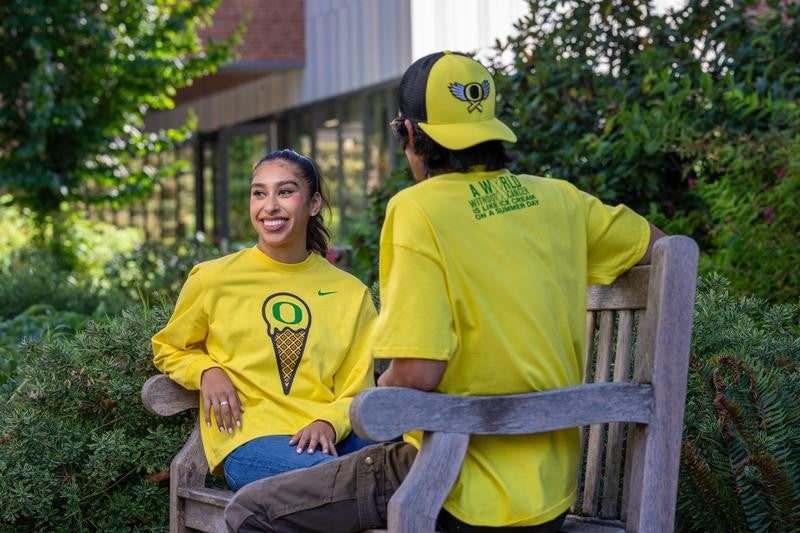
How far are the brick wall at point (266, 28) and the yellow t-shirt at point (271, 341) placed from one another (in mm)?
16521

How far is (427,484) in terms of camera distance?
2.60 m

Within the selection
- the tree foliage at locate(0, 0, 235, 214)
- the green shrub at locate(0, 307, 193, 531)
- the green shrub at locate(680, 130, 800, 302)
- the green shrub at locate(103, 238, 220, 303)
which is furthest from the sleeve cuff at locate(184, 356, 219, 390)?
the tree foliage at locate(0, 0, 235, 214)

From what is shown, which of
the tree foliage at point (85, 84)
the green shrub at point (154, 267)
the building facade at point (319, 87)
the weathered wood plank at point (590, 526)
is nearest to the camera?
the weathered wood plank at point (590, 526)

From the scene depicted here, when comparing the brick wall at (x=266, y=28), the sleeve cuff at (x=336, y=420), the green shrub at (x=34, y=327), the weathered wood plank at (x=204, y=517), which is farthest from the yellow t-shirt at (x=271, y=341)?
the brick wall at (x=266, y=28)

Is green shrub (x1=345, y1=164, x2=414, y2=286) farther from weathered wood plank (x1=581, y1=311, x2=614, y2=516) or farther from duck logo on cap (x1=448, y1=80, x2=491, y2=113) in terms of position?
duck logo on cap (x1=448, y1=80, x2=491, y2=113)

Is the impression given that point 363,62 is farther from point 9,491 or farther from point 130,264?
point 9,491

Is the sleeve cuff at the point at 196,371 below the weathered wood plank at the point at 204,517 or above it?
above

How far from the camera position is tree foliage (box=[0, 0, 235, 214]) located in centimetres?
1384

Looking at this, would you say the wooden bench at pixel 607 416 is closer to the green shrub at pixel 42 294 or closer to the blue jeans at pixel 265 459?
the blue jeans at pixel 265 459

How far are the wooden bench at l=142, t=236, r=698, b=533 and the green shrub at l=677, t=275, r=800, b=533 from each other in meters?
0.30

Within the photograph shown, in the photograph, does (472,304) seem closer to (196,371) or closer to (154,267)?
(196,371)

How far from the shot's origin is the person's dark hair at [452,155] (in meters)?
2.79

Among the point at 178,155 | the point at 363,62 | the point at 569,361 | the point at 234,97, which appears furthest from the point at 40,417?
the point at 178,155

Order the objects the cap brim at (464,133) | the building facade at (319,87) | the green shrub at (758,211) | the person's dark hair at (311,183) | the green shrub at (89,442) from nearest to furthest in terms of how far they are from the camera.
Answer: the cap brim at (464,133) → the person's dark hair at (311,183) → the green shrub at (89,442) → the green shrub at (758,211) → the building facade at (319,87)
